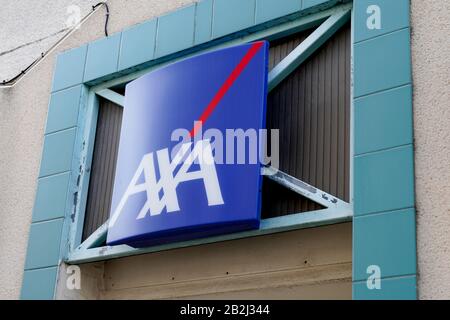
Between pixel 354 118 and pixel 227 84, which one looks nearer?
pixel 354 118

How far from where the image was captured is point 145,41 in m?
6.87

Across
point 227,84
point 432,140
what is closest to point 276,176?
point 227,84

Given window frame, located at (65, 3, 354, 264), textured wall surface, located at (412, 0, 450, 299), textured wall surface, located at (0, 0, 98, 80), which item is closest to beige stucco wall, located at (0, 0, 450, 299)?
textured wall surface, located at (412, 0, 450, 299)

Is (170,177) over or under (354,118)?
under

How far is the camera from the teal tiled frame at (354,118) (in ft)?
16.4

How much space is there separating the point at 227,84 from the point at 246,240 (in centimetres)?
107

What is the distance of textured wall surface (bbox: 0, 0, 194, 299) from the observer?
6.91 m

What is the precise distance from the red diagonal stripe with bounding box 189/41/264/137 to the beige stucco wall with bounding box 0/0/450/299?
88 cm

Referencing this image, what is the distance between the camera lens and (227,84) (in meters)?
5.96

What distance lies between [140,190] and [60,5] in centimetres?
293

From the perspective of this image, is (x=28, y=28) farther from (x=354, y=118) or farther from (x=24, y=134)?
(x=354, y=118)

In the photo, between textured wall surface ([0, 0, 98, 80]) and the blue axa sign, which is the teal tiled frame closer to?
the blue axa sign

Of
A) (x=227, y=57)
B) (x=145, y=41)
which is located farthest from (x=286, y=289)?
(x=145, y=41)

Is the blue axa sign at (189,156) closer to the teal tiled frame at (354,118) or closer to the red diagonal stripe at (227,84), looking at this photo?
the red diagonal stripe at (227,84)
